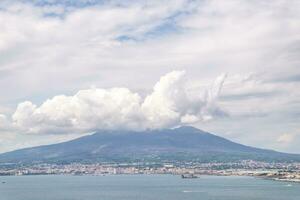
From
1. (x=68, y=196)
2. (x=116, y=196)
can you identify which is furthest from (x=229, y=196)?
(x=68, y=196)

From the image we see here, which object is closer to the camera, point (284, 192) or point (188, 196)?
point (188, 196)

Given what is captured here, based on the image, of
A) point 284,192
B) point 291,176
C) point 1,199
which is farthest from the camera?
point 291,176

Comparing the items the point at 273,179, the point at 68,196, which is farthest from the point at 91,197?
the point at 273,179

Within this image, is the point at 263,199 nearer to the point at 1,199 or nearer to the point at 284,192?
the point at 284,192

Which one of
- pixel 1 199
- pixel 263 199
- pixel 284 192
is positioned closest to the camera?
pixel 263 199

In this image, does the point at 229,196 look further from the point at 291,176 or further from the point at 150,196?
the point at 291,176

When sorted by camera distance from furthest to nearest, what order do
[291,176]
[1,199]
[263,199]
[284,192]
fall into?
[291,176], [284,192], [1,199], [263,199]

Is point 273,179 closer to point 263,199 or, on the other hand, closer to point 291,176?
point 291,176

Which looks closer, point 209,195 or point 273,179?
point 209,195
